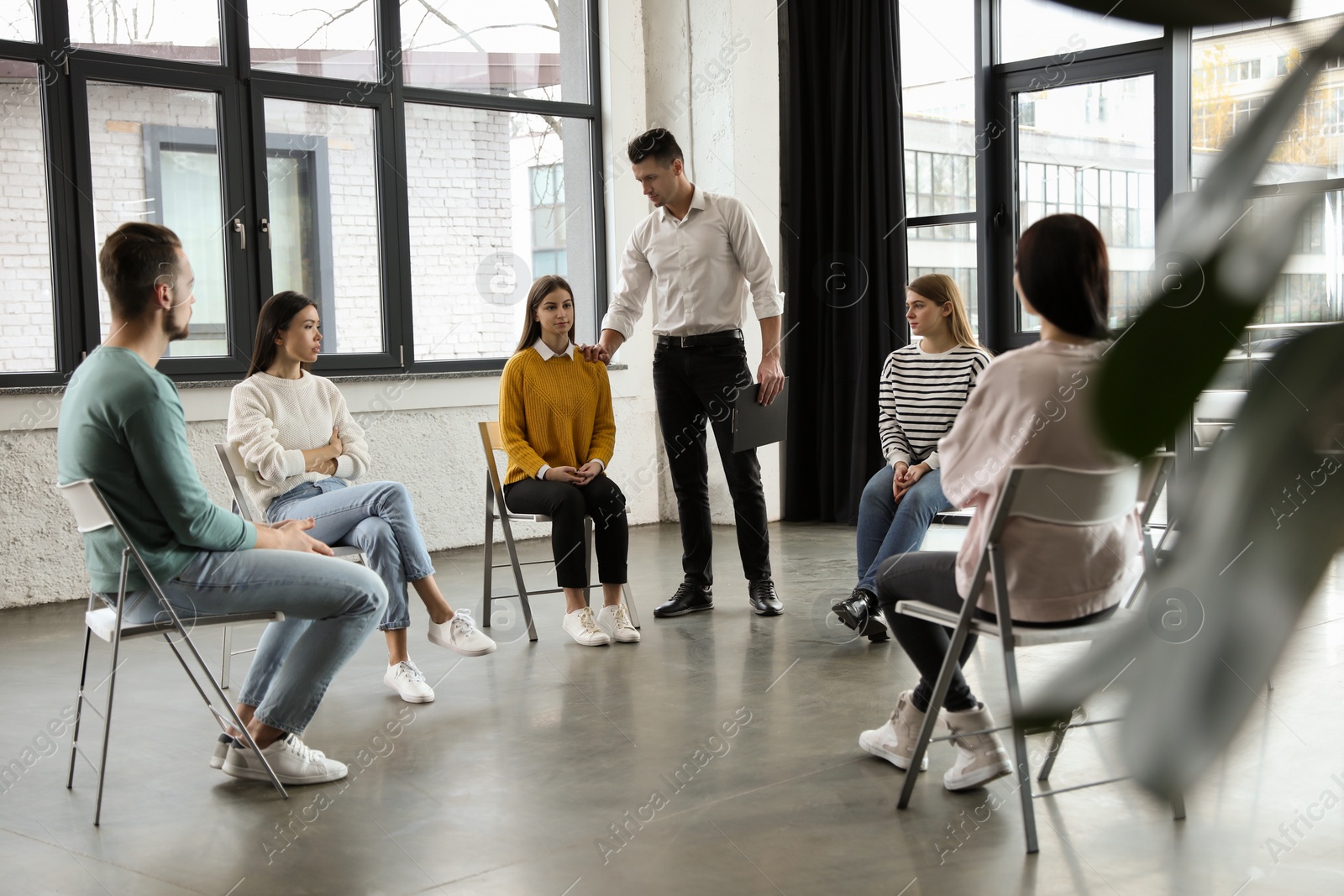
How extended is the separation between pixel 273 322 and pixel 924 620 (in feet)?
6.16

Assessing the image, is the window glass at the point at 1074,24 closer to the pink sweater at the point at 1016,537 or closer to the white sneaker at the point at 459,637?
the pink sweater at the point at 1016,537

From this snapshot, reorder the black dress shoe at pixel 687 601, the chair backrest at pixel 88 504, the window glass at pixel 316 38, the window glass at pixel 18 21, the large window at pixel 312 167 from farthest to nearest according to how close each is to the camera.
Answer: the window glass at pixel 316 38, the large window at pixel 312 167, the window glass at pixel 18 21, the black dress shoe at pixel 687 601, the chair backrest at pixel 88 504

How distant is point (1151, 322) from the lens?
0.57 feet

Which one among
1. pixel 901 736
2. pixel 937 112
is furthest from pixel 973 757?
pixel 937 112

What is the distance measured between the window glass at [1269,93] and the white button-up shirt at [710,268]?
12.1 ft

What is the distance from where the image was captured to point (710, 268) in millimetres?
3863

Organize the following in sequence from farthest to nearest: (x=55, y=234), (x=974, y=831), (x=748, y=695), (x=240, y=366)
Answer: (x=240, y=366)
(x=55, y=234)
(x=748, y=695)
(x=974, y=831)

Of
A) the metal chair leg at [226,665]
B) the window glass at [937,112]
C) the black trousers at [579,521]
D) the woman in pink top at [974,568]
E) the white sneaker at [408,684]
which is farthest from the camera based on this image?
the window glass at [937,112]

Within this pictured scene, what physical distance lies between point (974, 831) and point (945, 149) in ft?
13.9

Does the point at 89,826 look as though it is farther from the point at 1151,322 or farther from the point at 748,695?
the point at 1151,322

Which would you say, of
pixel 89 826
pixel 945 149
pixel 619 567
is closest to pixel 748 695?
pixel 619 567

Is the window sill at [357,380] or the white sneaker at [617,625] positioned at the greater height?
the window sill at [357,380]

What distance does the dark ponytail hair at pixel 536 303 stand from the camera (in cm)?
368

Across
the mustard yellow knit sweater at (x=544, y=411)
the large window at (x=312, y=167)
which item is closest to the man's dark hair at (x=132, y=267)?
the mustard yellow knit sweater at (x=544, y=411)
